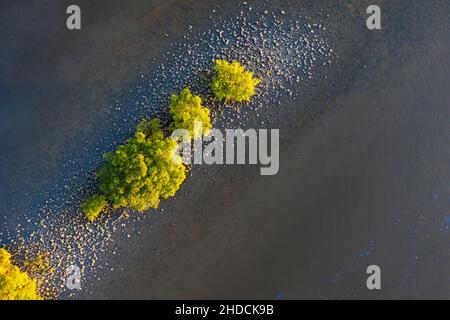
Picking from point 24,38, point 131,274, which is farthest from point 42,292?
point 24,38

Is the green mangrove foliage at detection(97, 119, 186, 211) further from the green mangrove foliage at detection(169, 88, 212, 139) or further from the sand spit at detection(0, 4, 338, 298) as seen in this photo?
the sand spit at detection(0, 4, 338, 298)

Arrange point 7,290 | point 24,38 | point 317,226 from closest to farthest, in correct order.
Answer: point 7,290 < point 24,38 < point 317,226

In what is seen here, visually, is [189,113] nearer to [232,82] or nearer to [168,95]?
[168,95]

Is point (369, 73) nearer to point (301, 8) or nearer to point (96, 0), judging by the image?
point (301, 8)

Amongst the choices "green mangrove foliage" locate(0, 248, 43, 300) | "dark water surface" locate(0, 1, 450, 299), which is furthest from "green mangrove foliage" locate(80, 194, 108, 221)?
"green mangrove foliage" locate(0, 248, 43, 300)

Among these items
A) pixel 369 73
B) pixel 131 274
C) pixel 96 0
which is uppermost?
pixel 96 0

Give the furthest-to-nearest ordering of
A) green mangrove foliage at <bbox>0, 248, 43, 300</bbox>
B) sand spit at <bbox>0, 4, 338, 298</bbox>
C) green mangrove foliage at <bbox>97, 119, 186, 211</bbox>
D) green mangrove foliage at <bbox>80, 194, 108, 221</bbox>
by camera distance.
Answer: sand spit at <bbox>0, 4, 338, 298</bbox> → green mangrove foliage at <bbox>80, 194, 108, 221</bbox> → green mangrove foliage at <bbox>97, 119, 186, 211</bbox> → green mangrove foliage at <bbox>0, 248, 43, 300</bbox>
